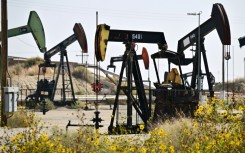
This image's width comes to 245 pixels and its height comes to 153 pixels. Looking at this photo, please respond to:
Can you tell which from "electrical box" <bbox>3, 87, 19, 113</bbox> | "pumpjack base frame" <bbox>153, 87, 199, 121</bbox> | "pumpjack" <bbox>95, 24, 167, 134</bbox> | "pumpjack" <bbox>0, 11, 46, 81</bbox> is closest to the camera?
"electrical box" <bbox>3, 87, 19, 113</bbox>

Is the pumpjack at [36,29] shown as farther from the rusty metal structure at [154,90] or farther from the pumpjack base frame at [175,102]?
the pumpjack base frame at [175,102]

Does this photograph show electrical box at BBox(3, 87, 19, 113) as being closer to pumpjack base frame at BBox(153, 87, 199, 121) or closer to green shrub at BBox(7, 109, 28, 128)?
green shrub at BBox(7, 109, 28, 128)

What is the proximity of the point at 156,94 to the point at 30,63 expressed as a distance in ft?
171

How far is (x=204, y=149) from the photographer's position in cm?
721

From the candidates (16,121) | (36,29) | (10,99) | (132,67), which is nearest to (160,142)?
(10,99)

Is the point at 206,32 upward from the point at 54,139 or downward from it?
upward

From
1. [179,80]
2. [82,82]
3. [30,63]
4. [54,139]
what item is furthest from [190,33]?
[30,63]

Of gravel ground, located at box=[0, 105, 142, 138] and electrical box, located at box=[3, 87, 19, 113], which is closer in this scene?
gravel ground, located at box=[0, 105, 142, 138]

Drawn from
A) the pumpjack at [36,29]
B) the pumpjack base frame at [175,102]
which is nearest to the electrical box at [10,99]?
the pumpjack base frame at [175,102]

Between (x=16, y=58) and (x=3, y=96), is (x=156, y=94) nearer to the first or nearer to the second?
(x=3, y=96)

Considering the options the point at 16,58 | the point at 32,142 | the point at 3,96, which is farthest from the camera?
the point at 16,58

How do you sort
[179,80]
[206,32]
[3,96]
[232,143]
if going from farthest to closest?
[206,32] → [179,80] → [3,96] → [232,143]

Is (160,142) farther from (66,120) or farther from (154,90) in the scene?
(66,120)

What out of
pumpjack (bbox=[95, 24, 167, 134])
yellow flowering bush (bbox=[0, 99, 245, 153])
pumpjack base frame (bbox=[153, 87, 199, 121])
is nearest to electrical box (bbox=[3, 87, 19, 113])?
pumpjack (bbox=[95, 24, 167, 134])
